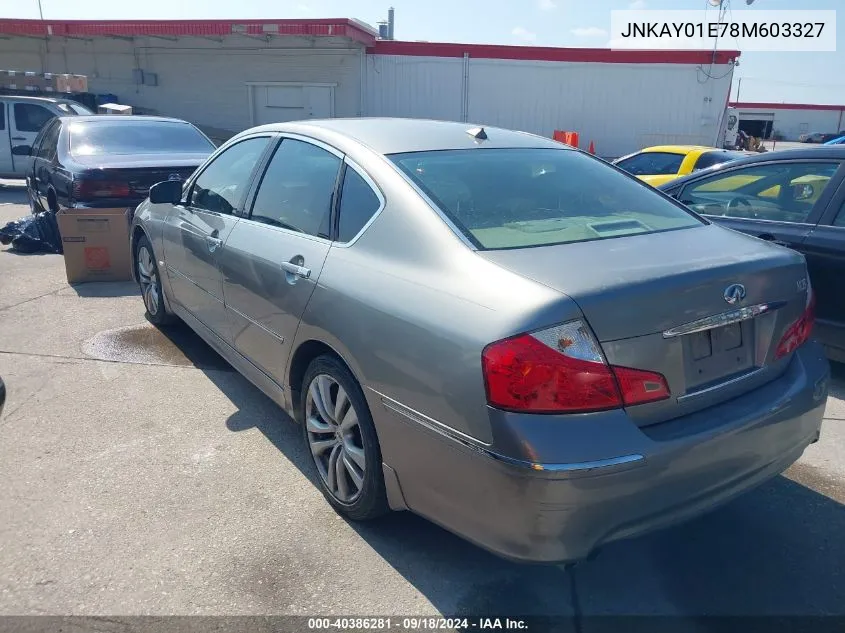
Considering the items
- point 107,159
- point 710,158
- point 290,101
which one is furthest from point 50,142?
point 290,101

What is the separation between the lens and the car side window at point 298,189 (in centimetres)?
318

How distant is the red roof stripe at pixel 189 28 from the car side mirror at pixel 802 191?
55.0 ft

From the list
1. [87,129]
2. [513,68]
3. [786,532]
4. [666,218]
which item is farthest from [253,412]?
[513,68]

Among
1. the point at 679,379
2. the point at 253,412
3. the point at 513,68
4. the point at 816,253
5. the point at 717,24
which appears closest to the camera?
the point at 679,379

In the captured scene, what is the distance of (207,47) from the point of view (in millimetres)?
22062

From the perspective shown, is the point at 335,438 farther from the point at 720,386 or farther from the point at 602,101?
the point at 602,101

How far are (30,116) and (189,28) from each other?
28.2 feet

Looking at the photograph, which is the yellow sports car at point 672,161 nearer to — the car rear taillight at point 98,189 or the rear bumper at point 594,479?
the car rear taillight at point 98,189

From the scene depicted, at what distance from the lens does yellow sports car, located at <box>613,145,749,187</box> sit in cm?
955

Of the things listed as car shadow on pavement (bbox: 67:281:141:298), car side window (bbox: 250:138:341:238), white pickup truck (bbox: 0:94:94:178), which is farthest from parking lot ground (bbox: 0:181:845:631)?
white pickup truck (bbox: 0:94:94:178)

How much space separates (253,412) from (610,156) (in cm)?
1927

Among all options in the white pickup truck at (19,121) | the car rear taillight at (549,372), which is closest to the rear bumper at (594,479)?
the car rear taillight at (549,372)

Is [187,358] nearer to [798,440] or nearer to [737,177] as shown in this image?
[798,440]

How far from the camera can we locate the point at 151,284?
5391 millimetres
